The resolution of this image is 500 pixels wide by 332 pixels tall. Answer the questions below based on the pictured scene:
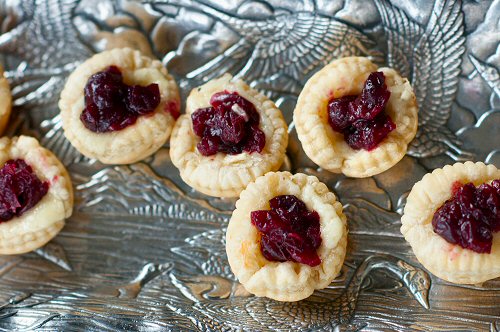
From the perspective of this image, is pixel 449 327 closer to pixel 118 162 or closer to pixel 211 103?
pixel 211 103

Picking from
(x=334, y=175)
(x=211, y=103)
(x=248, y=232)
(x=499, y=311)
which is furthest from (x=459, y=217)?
(x=211, y=103)

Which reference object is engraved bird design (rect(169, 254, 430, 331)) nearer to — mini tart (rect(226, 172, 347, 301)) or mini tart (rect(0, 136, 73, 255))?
mini tart (rect(226, 172, 347, 301))

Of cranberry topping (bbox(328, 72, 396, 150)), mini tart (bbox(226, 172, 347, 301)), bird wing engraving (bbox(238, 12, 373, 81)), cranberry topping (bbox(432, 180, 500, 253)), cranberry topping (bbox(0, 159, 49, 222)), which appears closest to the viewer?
cranberry topping (bbox(432, 180, 500, 253))

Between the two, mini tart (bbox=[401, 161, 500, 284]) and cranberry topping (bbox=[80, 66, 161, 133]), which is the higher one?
Answer: cranberry topping (bbox=[80, 66, 161, 133])

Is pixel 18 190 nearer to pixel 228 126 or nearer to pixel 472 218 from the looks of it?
pixel 228 126

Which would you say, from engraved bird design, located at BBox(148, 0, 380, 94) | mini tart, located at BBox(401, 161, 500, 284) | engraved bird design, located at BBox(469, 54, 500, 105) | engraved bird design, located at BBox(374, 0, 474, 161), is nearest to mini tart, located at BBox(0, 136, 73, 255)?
engraved bird design, located at BBox(148, 0, 380, 94)

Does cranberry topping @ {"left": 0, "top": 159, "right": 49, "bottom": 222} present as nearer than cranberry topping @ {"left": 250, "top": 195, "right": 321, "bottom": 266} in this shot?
No
